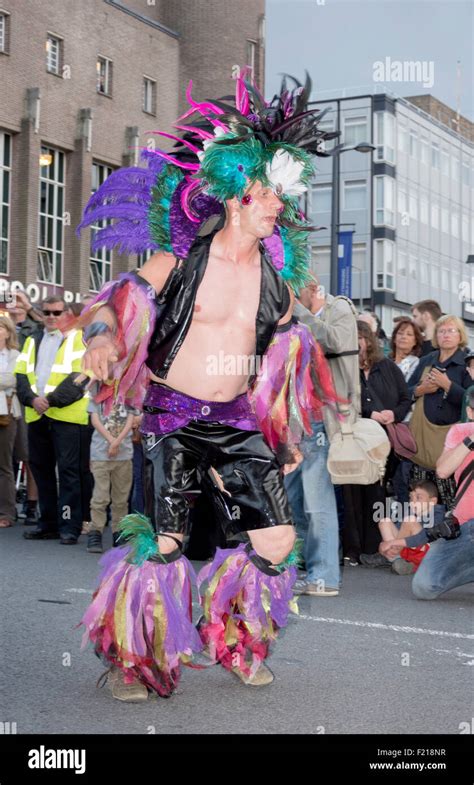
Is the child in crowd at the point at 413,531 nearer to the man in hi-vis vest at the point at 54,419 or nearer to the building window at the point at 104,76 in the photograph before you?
the man in hi-vis vest at the point at 54,419

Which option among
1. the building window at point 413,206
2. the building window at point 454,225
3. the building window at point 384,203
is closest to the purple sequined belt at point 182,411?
the building window at point 384,203

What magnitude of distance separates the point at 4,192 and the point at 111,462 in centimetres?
2660

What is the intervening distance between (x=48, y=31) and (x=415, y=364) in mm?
28178

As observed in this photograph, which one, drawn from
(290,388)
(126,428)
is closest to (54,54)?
(126,428)

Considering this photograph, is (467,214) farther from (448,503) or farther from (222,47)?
(448,503)

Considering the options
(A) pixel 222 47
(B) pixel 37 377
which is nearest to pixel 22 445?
(B) pixel 37 377

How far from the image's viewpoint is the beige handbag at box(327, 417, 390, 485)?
7.22m

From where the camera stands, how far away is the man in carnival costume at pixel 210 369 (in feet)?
14.0

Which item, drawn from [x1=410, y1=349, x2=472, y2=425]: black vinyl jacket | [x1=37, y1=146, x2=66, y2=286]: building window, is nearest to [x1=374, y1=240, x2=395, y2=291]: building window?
[x1=37, y1=146, x2=66, y2=286]: building window

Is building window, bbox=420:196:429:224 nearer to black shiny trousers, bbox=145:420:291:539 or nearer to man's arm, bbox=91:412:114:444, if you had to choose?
man's arm, bbox=91:412:114:444

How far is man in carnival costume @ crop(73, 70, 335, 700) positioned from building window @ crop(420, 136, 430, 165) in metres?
54.0

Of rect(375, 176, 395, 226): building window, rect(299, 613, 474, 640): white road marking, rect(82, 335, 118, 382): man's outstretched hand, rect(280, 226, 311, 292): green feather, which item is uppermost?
rect(375, 176, 395, 226): building window

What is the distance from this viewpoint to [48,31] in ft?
115

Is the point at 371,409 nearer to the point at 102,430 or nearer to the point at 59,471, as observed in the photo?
the point at 102,430
